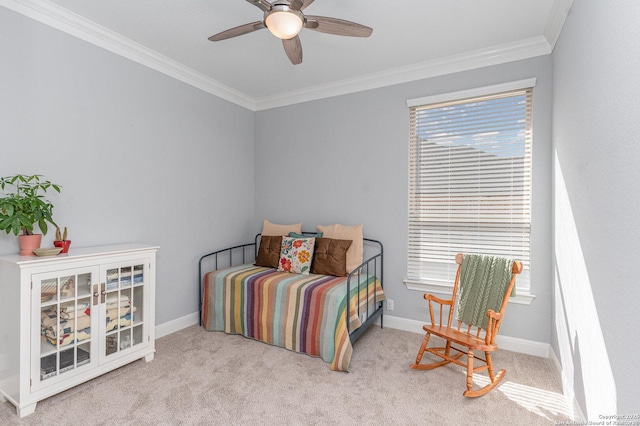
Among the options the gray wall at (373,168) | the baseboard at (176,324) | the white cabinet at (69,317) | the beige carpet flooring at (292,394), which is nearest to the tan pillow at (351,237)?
the gray wall at (373,168)

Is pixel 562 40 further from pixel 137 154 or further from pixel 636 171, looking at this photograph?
pixel 137 154

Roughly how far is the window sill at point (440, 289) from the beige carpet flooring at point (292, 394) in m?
0.45

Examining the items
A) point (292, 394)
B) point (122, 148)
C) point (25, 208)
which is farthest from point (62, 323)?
point (292, 394)

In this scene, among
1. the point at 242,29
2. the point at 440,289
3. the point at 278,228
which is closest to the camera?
the point at 242,29

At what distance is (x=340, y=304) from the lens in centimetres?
253

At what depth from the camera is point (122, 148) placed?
272cm

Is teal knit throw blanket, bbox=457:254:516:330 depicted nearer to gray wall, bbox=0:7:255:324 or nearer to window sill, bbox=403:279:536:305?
window sill, bbox=403:279:536:305

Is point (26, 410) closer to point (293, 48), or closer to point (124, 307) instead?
point (124, 307)

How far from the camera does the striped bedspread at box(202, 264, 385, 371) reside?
2529mm

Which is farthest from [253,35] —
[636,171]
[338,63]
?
[636,171]

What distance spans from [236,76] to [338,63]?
3.66 feet

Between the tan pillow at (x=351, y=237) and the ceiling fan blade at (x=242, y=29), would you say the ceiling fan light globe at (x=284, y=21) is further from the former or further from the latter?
the tan pillow at (x=351, y=237)

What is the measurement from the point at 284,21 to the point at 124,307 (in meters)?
2.25

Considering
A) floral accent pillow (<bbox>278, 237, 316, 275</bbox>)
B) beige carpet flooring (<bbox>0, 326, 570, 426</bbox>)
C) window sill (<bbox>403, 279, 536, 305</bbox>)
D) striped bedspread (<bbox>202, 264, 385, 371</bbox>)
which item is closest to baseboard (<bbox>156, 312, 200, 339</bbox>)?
striped bedspread (<bbox>202, 264, 385, 371</bbox>)
